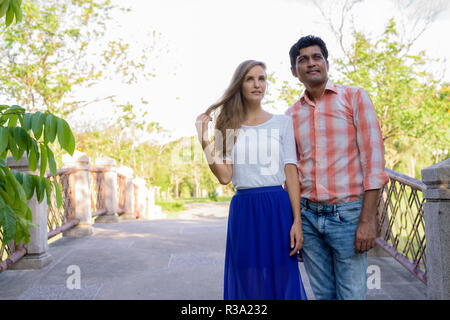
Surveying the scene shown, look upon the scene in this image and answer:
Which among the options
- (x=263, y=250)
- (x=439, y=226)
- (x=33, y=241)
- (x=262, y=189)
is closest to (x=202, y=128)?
(x=262, y=189)

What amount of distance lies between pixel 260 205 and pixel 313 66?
93 cm

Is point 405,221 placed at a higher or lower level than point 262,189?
lower

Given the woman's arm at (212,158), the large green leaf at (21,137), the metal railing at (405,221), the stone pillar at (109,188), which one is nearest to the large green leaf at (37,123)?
the large green leaf at (21,137)

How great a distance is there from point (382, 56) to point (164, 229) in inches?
315

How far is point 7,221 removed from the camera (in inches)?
93.2

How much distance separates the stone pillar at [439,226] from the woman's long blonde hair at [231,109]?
208 centimetres

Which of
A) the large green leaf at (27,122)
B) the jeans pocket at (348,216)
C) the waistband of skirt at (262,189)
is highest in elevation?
the large green leaf at (27,122)

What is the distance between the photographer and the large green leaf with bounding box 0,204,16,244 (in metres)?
2.34

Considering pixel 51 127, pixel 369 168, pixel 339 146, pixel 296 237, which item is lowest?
pixel 296 237

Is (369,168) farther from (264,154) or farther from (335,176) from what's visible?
(264,154)

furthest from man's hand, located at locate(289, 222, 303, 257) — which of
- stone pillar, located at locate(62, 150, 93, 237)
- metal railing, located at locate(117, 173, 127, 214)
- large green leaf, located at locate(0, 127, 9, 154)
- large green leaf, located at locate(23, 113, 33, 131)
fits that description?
metal railing, located at locate(117, 173, 127, 214)

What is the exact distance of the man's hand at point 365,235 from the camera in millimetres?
2379

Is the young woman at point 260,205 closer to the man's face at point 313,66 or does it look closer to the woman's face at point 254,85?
the woman's face at point 254,85

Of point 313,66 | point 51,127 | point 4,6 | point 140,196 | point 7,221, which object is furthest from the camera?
point 140,196
